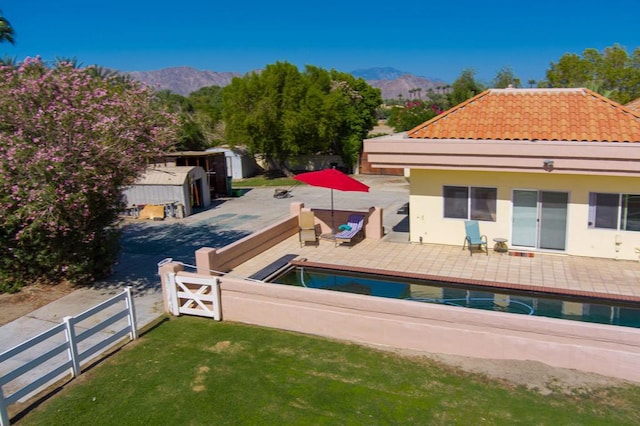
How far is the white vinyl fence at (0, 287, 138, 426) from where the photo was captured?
7.96 meters

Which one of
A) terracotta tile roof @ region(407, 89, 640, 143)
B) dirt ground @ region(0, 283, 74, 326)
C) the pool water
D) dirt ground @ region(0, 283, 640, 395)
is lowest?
dirt ground @ region(0, 283, 640, 395)

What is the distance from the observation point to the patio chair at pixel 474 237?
15352mm

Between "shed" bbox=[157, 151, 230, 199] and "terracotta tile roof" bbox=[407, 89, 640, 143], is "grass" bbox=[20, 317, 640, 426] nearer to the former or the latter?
"terracotta tile roof" bbox=[407, 89, 640, 143]

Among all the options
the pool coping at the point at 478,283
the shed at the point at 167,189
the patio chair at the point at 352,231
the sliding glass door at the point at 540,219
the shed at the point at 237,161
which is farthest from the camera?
the shed at the point at 237,161

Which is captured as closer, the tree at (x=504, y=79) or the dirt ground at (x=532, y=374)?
→ the dirt ground at (x=532, y=374)

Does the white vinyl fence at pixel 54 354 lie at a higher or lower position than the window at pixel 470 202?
lower

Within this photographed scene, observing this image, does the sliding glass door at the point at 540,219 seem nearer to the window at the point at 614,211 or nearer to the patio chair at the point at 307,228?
the window at the point at 614,211

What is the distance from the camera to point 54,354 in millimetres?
8602

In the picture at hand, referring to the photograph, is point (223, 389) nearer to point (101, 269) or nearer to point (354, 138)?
point (101, 269)

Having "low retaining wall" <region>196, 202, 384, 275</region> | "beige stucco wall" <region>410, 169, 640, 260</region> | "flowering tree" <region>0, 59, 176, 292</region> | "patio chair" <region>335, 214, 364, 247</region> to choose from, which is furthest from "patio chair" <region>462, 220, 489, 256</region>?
"flowering tree" <region>0, 59, 176, 292</region>

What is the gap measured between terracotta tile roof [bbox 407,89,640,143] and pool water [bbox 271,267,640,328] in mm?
5023

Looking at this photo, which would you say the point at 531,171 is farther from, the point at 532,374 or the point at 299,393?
the point at 299,393

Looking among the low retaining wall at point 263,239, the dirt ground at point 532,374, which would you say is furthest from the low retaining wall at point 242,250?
the dirt ground at point 532,374

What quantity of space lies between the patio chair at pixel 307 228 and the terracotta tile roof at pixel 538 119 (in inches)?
173
